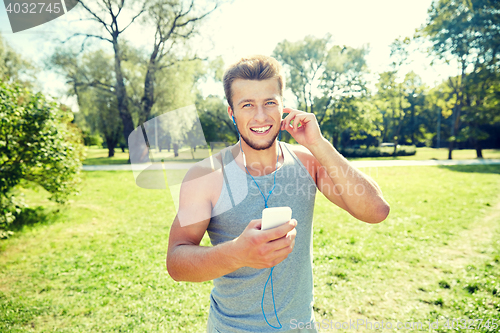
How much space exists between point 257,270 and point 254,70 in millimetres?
1236

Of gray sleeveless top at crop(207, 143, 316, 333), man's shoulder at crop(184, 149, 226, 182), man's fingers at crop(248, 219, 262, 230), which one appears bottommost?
gray sleeveless top at crop(207, 143, 316, 333)

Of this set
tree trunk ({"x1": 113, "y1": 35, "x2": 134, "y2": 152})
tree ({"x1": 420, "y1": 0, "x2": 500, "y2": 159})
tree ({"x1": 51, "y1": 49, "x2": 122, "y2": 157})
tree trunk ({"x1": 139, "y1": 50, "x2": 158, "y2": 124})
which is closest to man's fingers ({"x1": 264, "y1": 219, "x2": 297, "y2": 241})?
tree trunk ({"x1": 139, "y1": 50, "x2": 158, "y2": 124})

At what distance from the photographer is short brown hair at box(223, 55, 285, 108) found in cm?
168

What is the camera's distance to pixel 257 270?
156 cm

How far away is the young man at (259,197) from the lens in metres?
1.52

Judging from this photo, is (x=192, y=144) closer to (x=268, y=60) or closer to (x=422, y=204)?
(x=268, y=60)

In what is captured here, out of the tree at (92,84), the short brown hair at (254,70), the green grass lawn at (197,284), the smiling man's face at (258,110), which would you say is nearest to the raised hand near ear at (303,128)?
the smiling man's face at (258,110)

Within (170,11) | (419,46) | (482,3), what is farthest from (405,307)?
(419,46)

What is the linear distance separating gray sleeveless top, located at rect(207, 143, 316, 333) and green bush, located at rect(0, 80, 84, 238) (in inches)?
228

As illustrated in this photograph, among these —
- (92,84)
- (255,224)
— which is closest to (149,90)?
(92,84)

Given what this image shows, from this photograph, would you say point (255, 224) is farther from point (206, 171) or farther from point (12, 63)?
point (12, 63)

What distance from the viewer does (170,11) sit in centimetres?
2031

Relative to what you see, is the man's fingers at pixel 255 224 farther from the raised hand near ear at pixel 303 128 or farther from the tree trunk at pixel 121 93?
the tree trunk at pixel 121 93

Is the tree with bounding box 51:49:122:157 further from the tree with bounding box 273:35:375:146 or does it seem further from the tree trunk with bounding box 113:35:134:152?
the tree with bounding box 273:35:375:146
